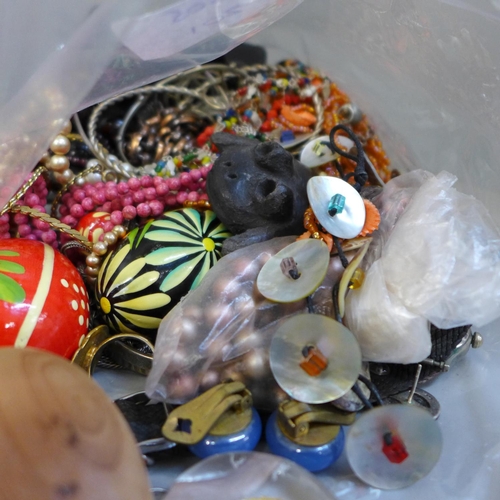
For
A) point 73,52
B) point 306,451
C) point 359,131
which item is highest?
point 73,52

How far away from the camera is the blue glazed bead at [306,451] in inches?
21.1

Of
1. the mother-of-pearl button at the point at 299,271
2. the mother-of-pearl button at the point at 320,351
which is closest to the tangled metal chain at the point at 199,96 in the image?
the mother-of-pearl button at the point at 299,271

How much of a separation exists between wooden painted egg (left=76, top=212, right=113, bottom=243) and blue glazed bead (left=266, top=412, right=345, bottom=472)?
375mm

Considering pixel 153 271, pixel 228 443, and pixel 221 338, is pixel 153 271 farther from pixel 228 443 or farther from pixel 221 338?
pixel 228 443

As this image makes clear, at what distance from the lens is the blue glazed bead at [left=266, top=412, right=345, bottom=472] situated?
0.54 m

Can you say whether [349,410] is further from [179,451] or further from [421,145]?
[421,145]

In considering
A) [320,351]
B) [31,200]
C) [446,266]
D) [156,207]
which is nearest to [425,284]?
[446,266]

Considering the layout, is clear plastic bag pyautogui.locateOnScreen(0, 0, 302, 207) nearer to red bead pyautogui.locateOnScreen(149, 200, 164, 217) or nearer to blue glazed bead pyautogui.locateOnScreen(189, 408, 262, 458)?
red bead pyautogui.locateOnScreen(149, 200, 164, 217)

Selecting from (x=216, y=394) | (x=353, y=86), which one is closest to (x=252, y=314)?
(x=216, y=394)

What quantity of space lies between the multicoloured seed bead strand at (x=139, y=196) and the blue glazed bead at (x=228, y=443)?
36 centimetres

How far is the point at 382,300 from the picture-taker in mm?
571

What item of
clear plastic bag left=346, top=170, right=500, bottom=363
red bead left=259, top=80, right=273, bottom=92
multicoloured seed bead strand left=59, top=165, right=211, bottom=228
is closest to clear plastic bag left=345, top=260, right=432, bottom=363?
clear plastic bag left=346, top=170, right=500, bottom=363

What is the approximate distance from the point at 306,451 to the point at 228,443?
7cm

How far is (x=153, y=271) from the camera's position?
0.68 m
